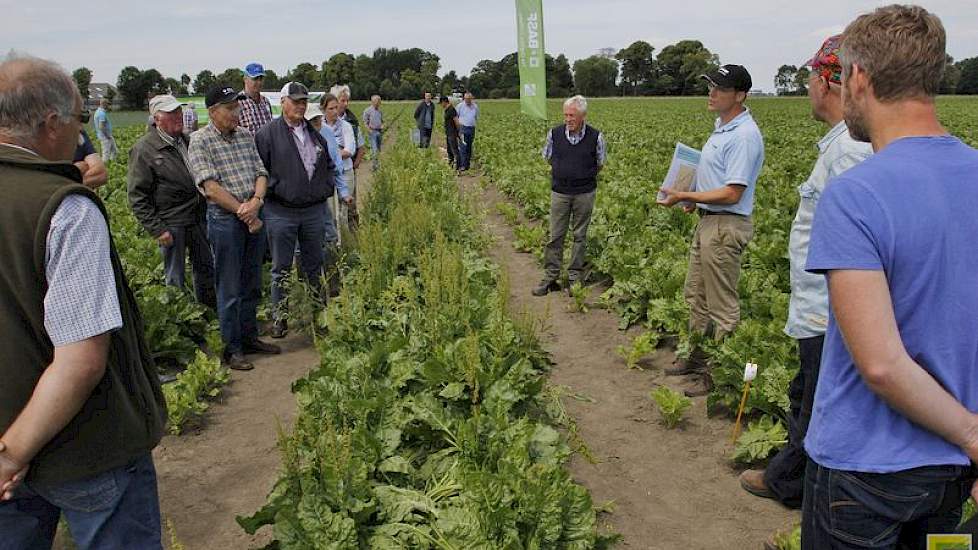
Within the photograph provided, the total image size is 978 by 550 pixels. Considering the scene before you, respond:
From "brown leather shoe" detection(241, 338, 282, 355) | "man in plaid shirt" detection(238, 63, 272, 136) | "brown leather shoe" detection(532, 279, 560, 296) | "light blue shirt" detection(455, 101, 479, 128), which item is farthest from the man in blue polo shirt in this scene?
"light blue shirt" detection(455, 101, 479, 128)

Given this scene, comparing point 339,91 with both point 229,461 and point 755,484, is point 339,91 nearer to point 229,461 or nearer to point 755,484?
point 229,461

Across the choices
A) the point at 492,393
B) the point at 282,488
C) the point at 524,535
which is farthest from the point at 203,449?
the point at 524,535

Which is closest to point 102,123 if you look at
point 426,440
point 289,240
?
point 289,240

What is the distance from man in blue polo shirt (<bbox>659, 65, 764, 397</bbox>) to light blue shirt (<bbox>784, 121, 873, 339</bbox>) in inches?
59.4

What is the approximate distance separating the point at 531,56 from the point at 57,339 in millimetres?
10378

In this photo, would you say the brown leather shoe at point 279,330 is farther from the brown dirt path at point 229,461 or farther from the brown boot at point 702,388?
the brown boot at point 702,388

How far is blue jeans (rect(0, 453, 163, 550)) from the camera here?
2.08 metres

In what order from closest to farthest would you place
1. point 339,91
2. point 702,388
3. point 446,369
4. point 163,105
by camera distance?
1. point 446,369
2. point 702,388
3. point 163,105
4. point 339,91

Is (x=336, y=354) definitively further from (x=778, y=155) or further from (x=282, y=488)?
(x=778, y=155)

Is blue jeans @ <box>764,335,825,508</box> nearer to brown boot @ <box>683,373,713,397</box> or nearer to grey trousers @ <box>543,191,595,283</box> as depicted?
brown boot @ <box>683,373,713,397</box>

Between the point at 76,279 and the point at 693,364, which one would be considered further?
the point at 693,364

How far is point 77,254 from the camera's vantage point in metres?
1.92

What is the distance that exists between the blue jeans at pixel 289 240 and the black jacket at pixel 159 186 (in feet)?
2.38

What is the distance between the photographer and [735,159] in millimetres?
4938
